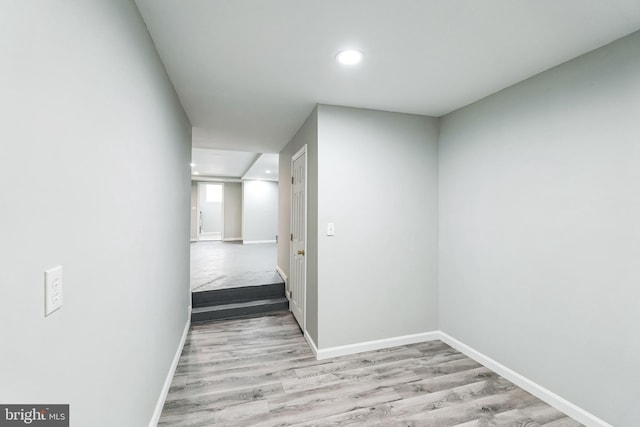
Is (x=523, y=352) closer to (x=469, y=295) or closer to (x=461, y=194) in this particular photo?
(x=469, y=295)

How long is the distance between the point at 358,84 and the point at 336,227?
1290mm

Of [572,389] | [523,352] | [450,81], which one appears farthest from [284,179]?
[572,389]

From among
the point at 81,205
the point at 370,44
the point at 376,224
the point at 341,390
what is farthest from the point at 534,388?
the point at 81,205

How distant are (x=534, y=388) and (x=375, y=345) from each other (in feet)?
4.25

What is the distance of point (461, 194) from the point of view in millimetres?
2809

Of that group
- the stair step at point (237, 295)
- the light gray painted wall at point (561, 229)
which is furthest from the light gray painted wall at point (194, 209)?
the light gray painted wall at point (561, 229)

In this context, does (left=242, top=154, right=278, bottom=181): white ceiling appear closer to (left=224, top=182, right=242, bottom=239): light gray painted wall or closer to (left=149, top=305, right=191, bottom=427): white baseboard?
(left=224, top=182, right=242, bottom=239): light gray painted wall

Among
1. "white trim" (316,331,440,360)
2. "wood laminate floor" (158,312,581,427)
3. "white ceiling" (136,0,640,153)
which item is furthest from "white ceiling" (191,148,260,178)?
"white trim" (316,331,440,360)

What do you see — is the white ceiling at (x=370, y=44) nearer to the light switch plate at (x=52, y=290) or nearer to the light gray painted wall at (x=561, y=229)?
the light gray painted wall at (x=561, y=229)

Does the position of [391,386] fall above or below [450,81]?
below

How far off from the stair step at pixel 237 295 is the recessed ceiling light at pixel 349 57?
3.24 meters

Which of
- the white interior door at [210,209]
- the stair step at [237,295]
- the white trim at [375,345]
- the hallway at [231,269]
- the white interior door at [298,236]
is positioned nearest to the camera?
the white trim at [375,345]

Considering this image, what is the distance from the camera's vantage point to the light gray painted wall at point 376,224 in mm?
2686

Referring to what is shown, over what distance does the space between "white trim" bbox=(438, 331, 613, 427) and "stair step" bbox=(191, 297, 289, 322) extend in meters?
2.27
